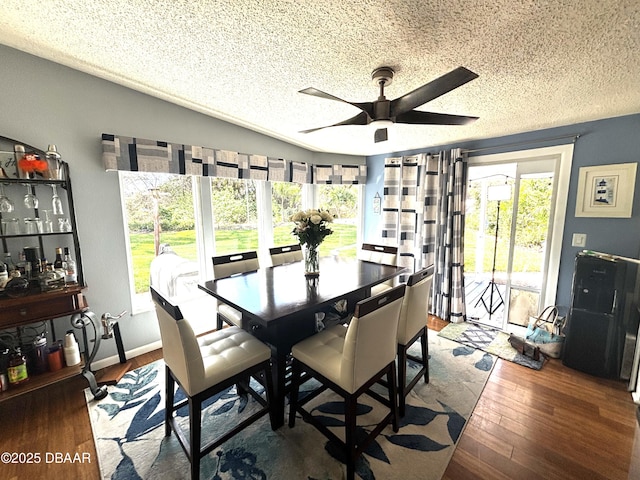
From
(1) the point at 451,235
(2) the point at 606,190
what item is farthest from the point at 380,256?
(2) the point at 606,190

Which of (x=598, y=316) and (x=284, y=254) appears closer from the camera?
(x=598, y=316)

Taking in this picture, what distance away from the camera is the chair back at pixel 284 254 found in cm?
289

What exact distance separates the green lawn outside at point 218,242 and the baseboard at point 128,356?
575 mm

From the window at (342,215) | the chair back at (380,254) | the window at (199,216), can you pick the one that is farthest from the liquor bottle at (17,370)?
the window at (342,215)

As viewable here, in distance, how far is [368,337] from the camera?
1.36m

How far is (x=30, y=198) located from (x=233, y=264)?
5.13ft

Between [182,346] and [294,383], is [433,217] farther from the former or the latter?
[182,346]

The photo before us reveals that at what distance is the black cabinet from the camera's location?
7.06 feet

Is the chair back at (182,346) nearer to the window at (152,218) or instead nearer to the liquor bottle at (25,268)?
the liquor bottle at (25,268)

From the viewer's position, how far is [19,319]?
1757 mm

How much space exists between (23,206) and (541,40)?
141 inches

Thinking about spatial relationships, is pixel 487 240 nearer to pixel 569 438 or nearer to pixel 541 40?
pixel 569 438

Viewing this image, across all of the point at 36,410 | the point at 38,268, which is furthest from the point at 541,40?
the point at 36,410

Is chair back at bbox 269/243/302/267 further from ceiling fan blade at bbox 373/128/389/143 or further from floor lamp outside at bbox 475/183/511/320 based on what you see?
floor lamp outside at bbox 475/183/511/320
